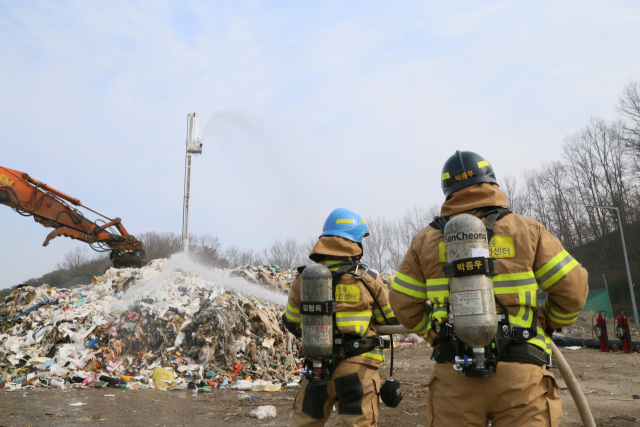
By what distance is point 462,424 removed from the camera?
2287mm

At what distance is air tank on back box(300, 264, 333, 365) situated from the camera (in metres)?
3.29

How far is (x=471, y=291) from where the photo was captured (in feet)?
7.27

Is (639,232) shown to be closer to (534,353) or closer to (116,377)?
(116,377)

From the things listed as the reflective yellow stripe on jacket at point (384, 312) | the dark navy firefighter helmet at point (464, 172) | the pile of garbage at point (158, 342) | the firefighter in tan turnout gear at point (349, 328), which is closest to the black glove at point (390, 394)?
the firefighter in tan turnout gear at point (349, 328)

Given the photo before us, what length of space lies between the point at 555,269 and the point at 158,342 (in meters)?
9.27

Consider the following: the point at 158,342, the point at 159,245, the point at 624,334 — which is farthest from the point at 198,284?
the point at 159,245

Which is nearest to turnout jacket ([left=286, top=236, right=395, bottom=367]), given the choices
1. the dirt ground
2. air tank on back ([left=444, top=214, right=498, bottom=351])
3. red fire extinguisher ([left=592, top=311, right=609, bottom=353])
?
air tank on back ([left=444, top=214, right=498, bottom=351])

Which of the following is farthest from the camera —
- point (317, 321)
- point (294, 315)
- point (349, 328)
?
point (294, 315)

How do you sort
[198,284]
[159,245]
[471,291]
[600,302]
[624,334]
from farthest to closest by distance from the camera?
[159,245] → [600,302] → [198,284] → [624,334] → [471,291]

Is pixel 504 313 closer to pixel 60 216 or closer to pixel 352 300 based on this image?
pixel 352 300

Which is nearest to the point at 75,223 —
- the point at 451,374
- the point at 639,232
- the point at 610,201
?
the point at 451,374

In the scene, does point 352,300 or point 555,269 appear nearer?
point 555,269

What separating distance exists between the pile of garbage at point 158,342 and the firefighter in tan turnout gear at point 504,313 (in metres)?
6.91

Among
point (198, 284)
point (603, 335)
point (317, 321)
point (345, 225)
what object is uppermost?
point (198, 284)
